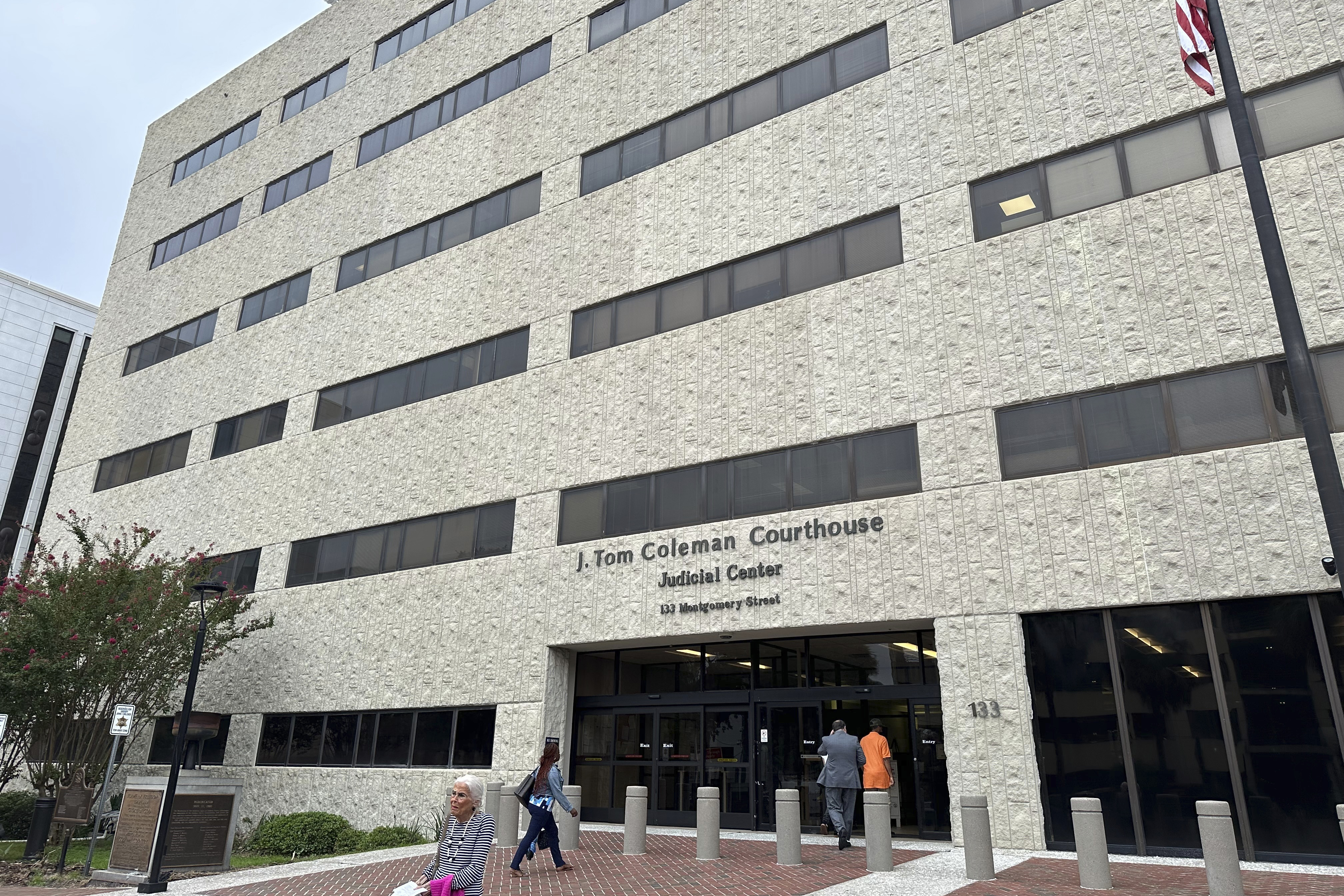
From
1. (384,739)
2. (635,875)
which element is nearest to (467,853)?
(635,875)

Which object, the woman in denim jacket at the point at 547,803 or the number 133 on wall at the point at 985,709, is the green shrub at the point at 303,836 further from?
the number 133 on wall at the point at 985,709

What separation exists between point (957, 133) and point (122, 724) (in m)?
19.3

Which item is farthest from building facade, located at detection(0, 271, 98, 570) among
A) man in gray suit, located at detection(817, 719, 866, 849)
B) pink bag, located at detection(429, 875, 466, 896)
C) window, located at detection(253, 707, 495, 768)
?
pink bag, located at detection(429, 875, 466, 896)

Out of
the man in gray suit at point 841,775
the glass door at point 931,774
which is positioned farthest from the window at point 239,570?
the glass door at point 931,774

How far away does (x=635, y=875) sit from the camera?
11.6 metres

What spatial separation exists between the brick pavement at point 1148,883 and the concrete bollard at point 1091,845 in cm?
17

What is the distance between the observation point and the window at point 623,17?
2331cm

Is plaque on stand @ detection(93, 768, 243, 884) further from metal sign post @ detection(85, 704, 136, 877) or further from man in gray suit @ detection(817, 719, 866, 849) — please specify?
man in gray suit @ detection(817, 719, 866, 849)

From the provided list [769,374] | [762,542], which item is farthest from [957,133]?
[762,542]

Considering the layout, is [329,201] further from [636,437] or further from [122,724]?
[122,724]

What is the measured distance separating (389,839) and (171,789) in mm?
5460

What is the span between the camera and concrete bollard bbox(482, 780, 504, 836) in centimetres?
1494

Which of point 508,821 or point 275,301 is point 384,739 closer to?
point 508,821

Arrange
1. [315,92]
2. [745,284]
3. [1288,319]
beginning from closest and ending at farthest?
[1288,319]
[745,284]
[315,92]
